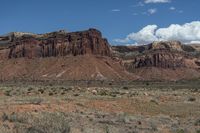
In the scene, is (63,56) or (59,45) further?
(59,45)

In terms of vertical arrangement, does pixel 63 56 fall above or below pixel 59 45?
below

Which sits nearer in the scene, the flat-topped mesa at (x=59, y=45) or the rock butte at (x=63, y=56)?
the rock butte at (x=63, y=56)

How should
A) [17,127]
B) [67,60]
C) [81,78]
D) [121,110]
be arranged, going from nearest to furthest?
1. [17,127]
2. [121,110]
3. [81,78]
4. [67,60]

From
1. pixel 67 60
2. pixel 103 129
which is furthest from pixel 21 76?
pixel 103 129

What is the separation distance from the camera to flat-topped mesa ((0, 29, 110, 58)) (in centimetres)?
17150

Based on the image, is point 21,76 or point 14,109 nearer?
point 14,109

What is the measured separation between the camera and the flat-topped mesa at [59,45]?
171500mm

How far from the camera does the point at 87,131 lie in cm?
1802

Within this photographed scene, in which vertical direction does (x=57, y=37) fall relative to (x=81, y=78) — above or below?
above

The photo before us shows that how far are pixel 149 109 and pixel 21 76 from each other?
419ft

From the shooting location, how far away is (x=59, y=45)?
568ft

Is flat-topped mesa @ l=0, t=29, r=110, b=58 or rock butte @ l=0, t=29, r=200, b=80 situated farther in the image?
flat-topped mesa @ l=0, t=29, r=110, b=58

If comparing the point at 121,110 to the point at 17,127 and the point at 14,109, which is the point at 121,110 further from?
the point at 17,127

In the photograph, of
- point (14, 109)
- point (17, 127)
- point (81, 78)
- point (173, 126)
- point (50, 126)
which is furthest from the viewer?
point (81, 78)
